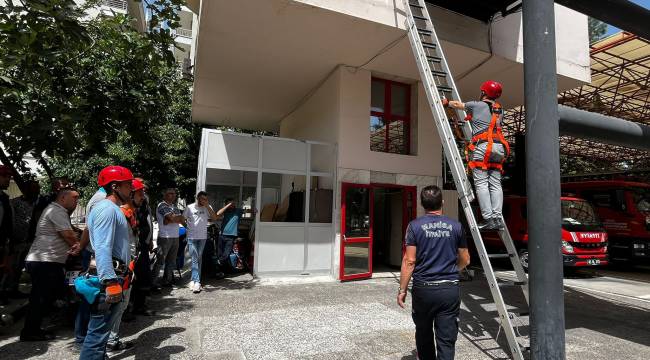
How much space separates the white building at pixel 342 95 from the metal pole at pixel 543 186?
3.68 meters

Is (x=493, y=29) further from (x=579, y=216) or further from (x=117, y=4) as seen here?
(x=117, y=4)

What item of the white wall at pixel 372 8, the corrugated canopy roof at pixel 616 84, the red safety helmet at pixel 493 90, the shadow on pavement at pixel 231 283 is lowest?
the shadow on pavement at pixel 231 283

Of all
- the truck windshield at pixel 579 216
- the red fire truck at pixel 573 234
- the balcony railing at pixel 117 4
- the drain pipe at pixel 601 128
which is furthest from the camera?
the balcony railing at pixel 117 4

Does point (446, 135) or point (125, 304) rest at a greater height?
point (446, 135)

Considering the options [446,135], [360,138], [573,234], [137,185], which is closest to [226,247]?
[137,185]

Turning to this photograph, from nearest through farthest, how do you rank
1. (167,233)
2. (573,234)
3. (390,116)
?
(167,233)
(390,116)
(573,234)

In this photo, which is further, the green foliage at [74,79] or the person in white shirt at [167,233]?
the person in white shirt at [167,233]

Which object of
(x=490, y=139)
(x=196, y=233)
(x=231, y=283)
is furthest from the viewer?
(x=231, y=283)

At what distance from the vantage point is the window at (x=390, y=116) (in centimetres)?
862

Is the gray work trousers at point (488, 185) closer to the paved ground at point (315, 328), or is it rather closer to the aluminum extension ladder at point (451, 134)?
the aluminum extension ladder at point (451, 134)

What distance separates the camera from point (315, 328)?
473 centimetres

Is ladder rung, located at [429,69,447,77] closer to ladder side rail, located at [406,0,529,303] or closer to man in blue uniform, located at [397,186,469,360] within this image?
ladder side rail, located at [406,0,529,303]

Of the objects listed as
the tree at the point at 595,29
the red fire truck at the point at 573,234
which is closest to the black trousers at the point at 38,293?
the red fire truck at the point at 573,234

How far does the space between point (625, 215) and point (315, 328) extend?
10901 mm
